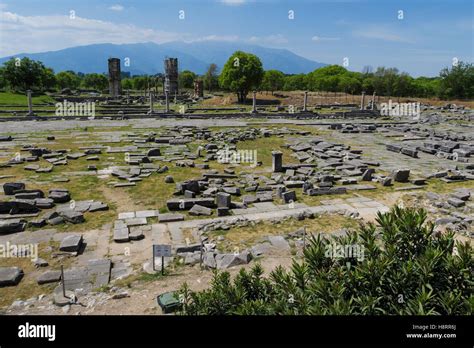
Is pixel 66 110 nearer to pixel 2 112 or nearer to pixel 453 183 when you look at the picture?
pixel 2 112

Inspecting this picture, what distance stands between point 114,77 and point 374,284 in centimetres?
8168

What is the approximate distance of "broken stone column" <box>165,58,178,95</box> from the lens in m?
82.4

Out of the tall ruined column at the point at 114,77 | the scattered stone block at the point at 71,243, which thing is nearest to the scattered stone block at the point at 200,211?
the scattered stone block at the point at 71,243

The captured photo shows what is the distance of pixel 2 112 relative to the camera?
141 ft

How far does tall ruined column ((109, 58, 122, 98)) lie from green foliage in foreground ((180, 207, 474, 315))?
78.0 metres

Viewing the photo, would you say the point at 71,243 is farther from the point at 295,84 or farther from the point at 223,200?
the point at 295,84

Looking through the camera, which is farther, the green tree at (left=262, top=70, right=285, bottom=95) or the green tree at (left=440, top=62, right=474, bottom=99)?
the green tree at (left=262, top=70, right=285, bottom=95)

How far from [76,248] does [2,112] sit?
4149 centimetres

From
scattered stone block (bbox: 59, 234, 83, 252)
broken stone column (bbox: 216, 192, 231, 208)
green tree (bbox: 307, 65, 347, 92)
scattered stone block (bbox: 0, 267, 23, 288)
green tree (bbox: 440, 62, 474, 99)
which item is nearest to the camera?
scattered stone block (bbox: 0, 267, 23, 288)

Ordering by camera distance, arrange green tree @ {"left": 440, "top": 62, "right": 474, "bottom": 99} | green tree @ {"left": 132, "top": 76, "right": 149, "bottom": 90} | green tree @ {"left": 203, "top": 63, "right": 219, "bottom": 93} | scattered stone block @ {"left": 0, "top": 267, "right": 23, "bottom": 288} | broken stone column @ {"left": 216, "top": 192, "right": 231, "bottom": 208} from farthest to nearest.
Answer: green tree @ {"left": 132, "top": 76, "right": 149, "bottom": 90} < green tree @ {"left": 203, "top": 63, "right": 219, "bottom": 93} < green tree @ {"left": 440, "top": 62, "right": 474, "bottom": 99} < broken stone column @ {"left": 216, "top": 192, "right": 231, "bottom": 208} < scattered stone block @ {"left": 0, "top": 267, "right": 23, "bottom": 288}

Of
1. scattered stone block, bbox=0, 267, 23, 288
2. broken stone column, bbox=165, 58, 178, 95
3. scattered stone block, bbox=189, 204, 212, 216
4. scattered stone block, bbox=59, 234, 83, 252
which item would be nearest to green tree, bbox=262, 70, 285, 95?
broken stone column, bbox=165, 58, 178, 95

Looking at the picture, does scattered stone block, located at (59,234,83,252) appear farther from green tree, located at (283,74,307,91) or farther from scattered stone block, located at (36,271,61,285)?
green tree, located at (283,74,307,91)

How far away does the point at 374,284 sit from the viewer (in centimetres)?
468

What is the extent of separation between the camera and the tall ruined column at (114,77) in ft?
252
